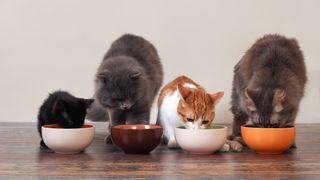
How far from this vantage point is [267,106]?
200 centimetres

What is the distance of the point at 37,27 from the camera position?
3.44 metres

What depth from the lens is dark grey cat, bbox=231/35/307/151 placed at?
2.03 meters

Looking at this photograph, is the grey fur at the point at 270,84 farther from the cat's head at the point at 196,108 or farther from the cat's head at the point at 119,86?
the cat's head at the point at 119,86

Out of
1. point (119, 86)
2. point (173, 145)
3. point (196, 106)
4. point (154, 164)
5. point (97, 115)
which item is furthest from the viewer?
point (97, 115)

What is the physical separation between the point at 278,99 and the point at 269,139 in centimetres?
20

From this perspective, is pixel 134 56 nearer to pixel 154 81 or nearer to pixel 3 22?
pixel 154 81

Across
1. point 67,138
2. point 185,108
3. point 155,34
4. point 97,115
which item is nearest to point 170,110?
point 185,108

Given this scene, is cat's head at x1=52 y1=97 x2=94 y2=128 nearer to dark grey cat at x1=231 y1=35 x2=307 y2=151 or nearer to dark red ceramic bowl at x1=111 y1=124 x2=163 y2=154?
dark red ceramic bowl at x1=111 y1=124 x2=163 y2=154

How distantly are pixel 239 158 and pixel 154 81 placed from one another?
1084 millimetres

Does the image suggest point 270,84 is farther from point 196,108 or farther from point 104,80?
point 104,80

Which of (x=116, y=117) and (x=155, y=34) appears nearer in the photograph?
(x=116, y=117)

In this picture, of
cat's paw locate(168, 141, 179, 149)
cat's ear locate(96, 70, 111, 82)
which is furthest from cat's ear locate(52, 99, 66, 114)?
cat's paw locate(168, 141, 179, 149)

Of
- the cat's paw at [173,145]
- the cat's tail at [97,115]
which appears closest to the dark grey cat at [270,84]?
the cat's paw at [173,145]

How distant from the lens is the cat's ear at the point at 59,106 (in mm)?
2078
